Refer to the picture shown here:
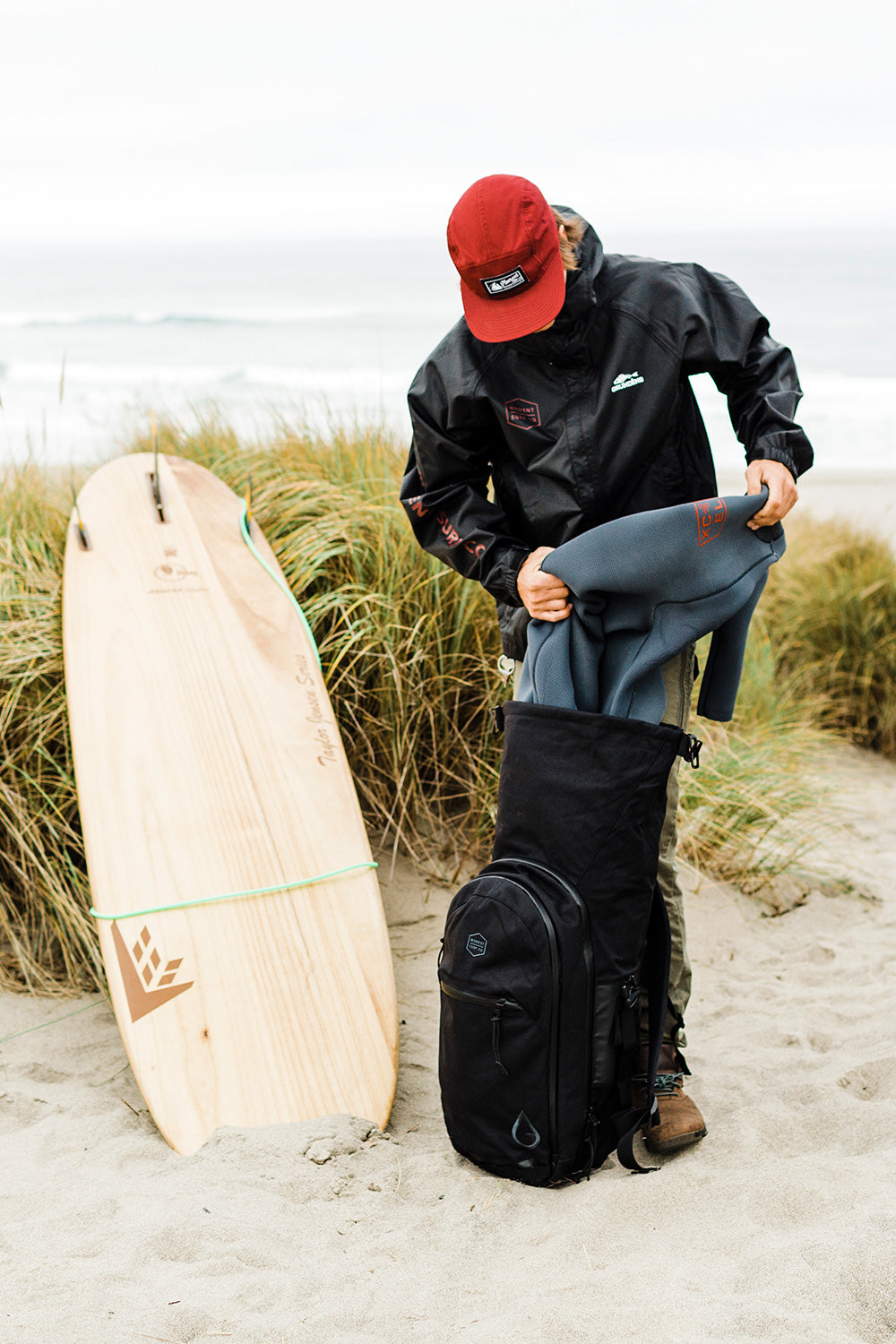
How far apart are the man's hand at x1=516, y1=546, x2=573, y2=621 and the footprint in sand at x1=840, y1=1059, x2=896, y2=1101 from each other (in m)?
1.22

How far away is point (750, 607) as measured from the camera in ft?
6.71

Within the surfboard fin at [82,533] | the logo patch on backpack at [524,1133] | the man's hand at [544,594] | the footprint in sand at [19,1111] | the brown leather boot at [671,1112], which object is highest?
the man's hand at [544,594]

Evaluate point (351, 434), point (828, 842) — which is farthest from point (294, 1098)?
point (351, 434)

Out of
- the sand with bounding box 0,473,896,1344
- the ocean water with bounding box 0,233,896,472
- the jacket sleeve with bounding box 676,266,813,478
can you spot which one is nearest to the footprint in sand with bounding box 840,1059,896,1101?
the sand with bounding box 0,473,896,1344

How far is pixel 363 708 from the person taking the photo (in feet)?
9.98

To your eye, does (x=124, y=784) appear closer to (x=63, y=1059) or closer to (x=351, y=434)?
(x=63, y=1059)

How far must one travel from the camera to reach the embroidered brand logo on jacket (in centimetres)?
198

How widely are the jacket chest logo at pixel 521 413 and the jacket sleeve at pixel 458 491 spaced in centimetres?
7

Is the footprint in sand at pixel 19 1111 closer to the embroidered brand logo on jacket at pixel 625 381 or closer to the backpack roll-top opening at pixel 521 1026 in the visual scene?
the backpack roll-top opening at pixel 521 1026

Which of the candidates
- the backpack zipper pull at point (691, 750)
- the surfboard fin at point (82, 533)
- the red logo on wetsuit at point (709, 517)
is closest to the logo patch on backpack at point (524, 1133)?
the backpack zipper pull at point (691, 750)

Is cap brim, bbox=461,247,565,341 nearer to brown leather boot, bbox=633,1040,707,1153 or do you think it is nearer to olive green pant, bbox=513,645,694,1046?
olive green pant, bbox=513,645,694,1046

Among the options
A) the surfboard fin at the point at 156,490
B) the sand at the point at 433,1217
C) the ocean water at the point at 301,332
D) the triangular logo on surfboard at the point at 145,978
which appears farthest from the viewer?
the ocean water at the point at 301,332

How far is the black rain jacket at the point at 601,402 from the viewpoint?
6.50ft

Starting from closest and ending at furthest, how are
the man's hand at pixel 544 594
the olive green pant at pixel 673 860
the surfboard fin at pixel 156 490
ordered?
1. the man's hand at pixel 544 594
2. the olive green pant at pixel 673 860
3. the surfboard fin at pixel 156 490
